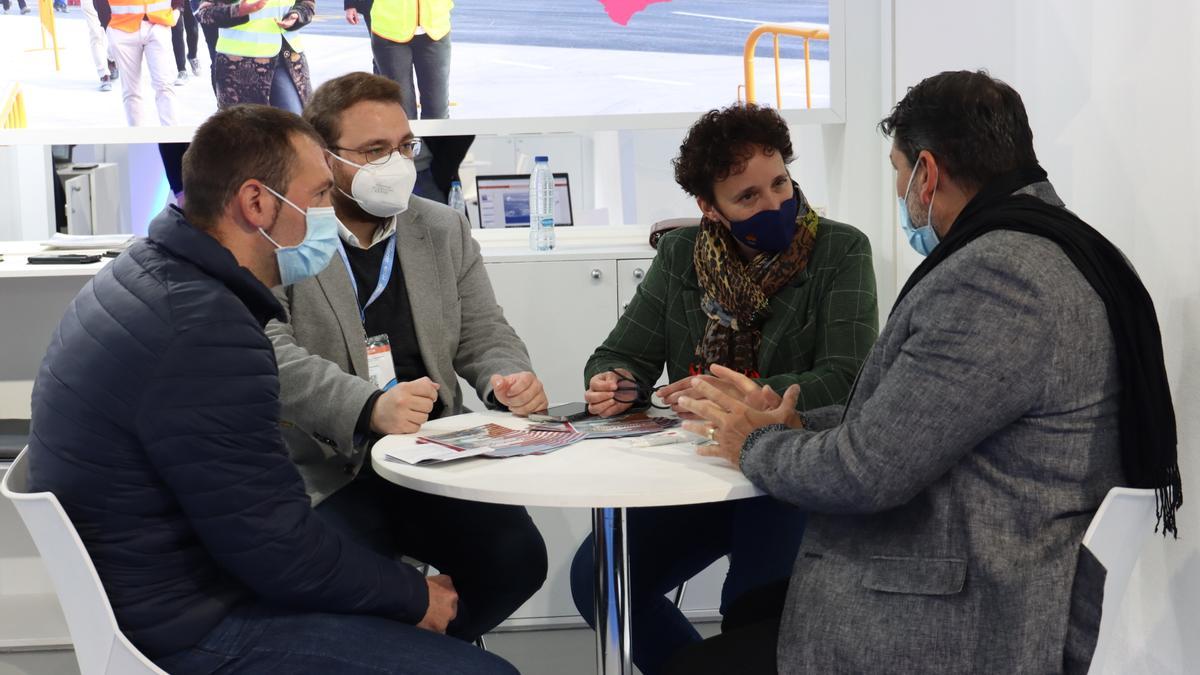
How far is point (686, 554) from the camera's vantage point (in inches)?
101

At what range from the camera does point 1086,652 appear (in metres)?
1.65

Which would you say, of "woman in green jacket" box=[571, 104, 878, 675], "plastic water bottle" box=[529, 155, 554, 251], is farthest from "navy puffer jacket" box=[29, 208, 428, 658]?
"plastic water bottle" box=[529, 155, 554, 251]

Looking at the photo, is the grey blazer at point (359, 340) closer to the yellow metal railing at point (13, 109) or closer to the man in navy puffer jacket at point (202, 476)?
the man in navy puffer jacket at point (202, 476)

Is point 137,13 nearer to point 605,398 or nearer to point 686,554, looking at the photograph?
point 605,398

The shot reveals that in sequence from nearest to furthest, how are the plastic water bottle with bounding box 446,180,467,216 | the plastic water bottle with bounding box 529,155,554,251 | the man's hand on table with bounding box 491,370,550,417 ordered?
the man's hand on table with bounding box 491,370,550,417
the plastic water bottle with bounding box 529,155,554,251
the plastic water bottle with bounding box 446,180,467,216

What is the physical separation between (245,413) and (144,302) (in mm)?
205

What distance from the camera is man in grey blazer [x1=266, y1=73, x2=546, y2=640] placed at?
7.83 feet

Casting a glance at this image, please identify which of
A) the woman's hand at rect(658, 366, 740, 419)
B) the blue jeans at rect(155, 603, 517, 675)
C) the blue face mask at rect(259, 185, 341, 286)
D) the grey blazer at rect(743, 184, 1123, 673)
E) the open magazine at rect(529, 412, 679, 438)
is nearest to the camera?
the grey blazer at rect(743, 184, 1123, 673)

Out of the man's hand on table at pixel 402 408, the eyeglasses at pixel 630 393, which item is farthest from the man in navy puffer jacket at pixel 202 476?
the eyeglasses at pixel 630 393

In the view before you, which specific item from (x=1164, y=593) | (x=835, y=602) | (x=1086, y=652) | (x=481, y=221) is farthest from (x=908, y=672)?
(x=481, y=221)

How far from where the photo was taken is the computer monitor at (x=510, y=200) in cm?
407

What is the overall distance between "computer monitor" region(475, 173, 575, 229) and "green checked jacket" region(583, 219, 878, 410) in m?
1.35

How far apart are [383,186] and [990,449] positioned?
1393 millimetres

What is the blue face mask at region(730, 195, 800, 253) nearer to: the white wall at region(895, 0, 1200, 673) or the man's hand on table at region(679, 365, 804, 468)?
the man's hand on table at region(679, 365, 804, 468)
